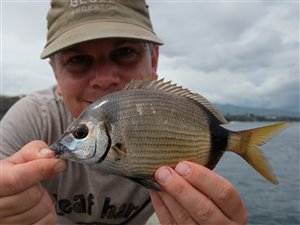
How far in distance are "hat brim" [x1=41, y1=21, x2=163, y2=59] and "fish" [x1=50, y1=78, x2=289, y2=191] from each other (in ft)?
2.63

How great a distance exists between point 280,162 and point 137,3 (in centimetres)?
2156

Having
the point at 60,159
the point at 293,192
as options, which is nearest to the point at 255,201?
the point at 293,192

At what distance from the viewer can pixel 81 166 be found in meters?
3.69

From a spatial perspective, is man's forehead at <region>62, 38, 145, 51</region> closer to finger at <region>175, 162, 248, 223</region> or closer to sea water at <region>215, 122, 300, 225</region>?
finger at <region>175, 162, 248, 223</region>

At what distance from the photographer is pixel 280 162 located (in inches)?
896

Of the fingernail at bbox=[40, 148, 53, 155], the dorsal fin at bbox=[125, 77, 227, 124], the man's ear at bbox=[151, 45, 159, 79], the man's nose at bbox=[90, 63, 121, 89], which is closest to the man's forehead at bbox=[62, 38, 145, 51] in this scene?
the man's nose at bbox=[90, 63, 121, 89]

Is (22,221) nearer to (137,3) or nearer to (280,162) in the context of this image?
(137,3)

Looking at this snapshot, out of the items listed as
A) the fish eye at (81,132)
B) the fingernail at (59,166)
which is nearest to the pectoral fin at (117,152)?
the fish eye at (81,132)

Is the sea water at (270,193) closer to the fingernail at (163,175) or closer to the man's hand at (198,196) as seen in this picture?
the man's hand at (198,196)

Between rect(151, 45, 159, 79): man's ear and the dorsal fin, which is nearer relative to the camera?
the dorsal fin

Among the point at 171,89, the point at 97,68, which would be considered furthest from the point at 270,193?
the point at 171,89

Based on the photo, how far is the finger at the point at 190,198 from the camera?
200cm

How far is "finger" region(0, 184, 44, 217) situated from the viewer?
2.09m

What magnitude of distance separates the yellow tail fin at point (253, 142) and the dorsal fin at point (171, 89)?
147mm
